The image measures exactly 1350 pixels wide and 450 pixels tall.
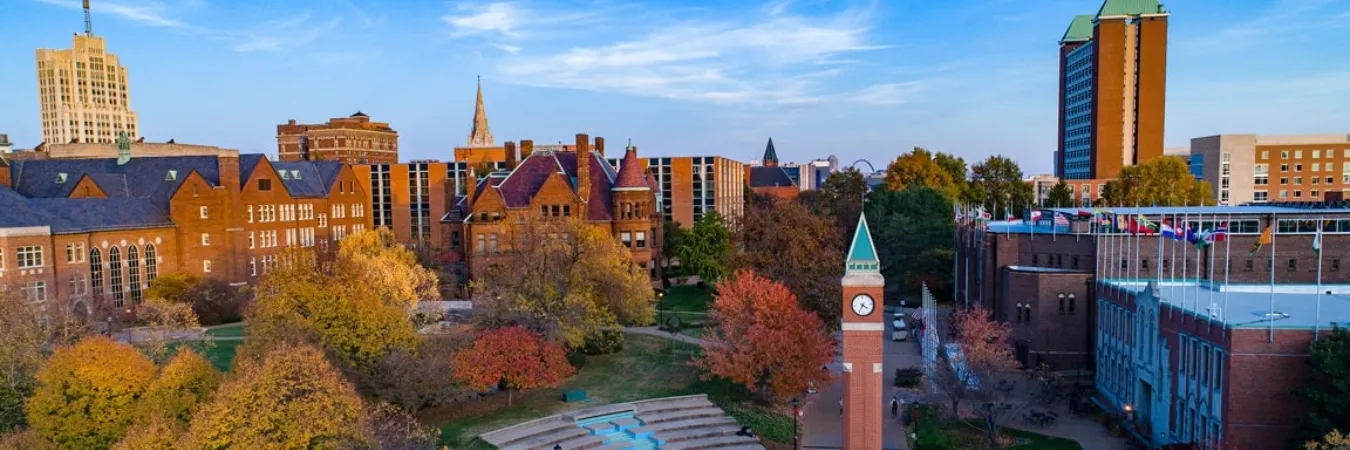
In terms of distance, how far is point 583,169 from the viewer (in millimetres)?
68750

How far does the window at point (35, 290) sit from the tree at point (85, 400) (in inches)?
1211

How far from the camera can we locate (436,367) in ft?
112

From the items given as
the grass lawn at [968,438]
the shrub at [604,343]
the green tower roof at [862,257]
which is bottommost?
the grass lawn at [968,438]

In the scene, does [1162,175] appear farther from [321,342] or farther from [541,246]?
[321,342]

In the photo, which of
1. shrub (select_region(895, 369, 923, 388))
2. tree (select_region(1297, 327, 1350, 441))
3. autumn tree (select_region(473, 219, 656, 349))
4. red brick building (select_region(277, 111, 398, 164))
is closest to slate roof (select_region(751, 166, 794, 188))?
red brick building (select_region(277, 111, 398, 164))

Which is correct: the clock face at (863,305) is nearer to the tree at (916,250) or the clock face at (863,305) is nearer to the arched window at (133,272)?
the tree at (916,250)

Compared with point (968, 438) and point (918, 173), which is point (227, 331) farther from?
point (918, 173)

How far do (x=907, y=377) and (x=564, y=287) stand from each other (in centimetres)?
1931

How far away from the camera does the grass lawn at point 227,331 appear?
2101 inches

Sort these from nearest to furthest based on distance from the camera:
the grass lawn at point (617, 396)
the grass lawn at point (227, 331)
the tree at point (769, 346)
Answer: the grass lawn at point (617, 396), the tree at point (769, 346), the grass lawn at point (227, 331)

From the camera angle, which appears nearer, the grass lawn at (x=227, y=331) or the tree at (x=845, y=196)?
the grass lawn at (x=227, y=331)

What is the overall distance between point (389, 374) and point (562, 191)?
34.5 m

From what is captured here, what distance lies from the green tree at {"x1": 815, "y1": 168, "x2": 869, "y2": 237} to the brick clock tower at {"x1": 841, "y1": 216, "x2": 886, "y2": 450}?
56023mm

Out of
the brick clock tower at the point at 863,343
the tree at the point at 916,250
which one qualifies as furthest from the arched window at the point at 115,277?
the tree at the point at 916,250
